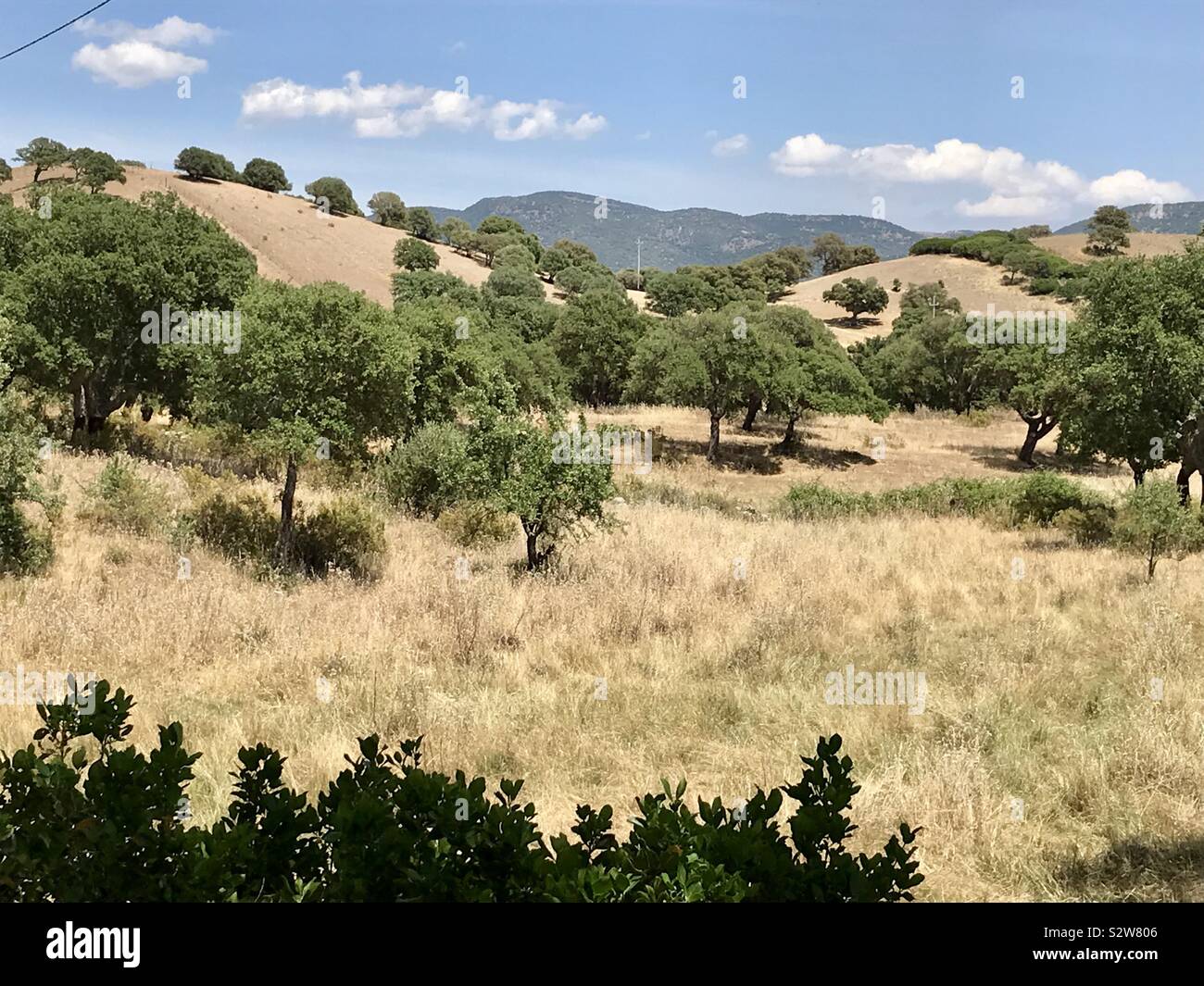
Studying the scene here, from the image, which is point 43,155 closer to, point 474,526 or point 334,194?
point 334,194

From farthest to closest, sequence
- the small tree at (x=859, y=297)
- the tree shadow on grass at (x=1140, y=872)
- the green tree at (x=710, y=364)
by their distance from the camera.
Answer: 1. the small tree at (x=859, y=297)
2. the green tree at (x=710, y=364)
3. the tree shadow on grass at (x=1140, y=872)

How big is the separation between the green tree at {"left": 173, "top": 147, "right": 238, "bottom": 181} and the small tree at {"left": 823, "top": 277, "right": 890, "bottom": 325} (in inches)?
3053

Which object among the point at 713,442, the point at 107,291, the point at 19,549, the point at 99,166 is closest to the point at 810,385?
the point at 713,442

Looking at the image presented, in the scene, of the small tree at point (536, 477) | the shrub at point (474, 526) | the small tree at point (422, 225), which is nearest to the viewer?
the small tree at point (536, 477)

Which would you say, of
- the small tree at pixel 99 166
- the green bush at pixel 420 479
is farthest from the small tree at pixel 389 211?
the green bush at pixel 420 479

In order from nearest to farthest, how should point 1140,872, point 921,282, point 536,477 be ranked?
point 1140,872, point 536,477, point 921,282

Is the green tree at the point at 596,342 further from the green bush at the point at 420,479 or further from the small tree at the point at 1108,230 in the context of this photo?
the small tree at the point at 1108,230

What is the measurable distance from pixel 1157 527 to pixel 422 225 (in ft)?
363

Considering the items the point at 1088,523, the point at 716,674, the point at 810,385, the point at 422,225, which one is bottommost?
the point at 716,674

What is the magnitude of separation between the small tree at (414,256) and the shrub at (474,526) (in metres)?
74.1

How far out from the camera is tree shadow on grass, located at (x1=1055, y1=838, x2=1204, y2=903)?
4.77 metres

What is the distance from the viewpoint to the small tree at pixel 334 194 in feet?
384

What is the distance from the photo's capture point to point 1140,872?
4.99 meters
